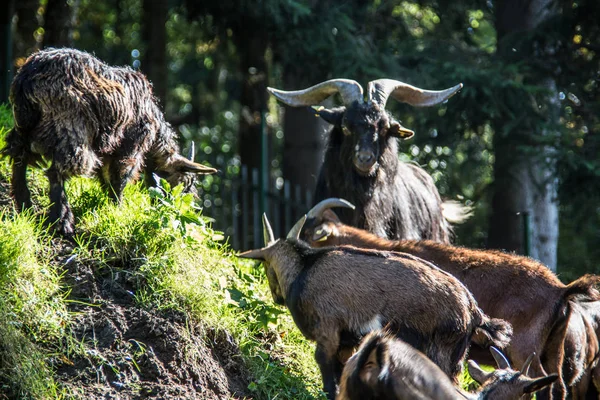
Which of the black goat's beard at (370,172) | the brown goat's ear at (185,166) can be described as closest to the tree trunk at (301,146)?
the black goat's beard at (370,172)

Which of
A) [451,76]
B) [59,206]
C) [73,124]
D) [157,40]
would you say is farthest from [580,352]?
[157,40]

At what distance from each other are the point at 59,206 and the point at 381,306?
2638 millimetres

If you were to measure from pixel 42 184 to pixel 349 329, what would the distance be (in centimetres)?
337

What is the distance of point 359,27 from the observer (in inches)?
598

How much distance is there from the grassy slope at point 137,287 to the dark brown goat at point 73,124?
0.82 ft

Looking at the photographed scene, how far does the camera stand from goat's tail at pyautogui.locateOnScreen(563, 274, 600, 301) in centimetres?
702

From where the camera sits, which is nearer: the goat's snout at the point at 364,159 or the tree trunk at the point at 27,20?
the goat's snout at the point at 364,159

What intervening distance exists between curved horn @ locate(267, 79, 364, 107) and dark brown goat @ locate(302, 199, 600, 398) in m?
1.93

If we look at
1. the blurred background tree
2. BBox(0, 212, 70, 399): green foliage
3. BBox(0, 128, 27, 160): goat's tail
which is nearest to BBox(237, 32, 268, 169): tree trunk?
the blurred background tree

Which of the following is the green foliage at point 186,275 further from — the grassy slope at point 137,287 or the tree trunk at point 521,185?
the tree trunk at point 521,185

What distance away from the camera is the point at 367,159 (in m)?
8.98

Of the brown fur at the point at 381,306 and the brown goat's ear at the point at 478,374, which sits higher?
the brown fur at the point at 381,306

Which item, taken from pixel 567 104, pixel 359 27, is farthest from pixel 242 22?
pixel 567 104

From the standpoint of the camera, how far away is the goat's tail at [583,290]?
7016 millimetres
